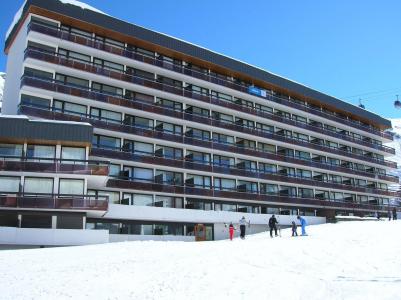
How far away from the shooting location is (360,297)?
13.2 metres

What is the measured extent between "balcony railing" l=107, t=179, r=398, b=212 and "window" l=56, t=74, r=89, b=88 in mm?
10449

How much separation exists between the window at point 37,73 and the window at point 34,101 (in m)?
2.04

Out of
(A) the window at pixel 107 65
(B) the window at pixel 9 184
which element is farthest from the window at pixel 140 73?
(B) the window at pixel 9 184

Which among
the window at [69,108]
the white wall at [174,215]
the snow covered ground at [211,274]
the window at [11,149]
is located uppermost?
the window at [69,108]

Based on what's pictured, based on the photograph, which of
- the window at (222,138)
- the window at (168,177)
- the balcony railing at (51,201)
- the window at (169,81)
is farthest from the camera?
the window at (222,138)

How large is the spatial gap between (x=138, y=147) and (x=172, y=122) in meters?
5.88

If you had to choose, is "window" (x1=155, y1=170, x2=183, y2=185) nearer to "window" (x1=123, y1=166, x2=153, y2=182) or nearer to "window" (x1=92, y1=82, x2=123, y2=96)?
"window" (x1=123, y1=166, x2=153, y2=182)

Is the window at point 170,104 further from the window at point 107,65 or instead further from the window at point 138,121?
the window at point 107,65

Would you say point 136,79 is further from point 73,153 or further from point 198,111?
point 73,153

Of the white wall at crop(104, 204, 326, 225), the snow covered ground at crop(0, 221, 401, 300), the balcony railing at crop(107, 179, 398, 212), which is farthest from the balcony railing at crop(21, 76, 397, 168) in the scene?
the snow covered ground at crop(0, 221, 401, 300)

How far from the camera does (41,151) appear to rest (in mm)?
37875

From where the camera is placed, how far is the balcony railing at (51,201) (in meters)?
34.3

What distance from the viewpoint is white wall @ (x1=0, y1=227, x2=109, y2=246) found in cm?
3281

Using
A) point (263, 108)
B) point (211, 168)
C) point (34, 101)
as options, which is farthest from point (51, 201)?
point (263, 108)
